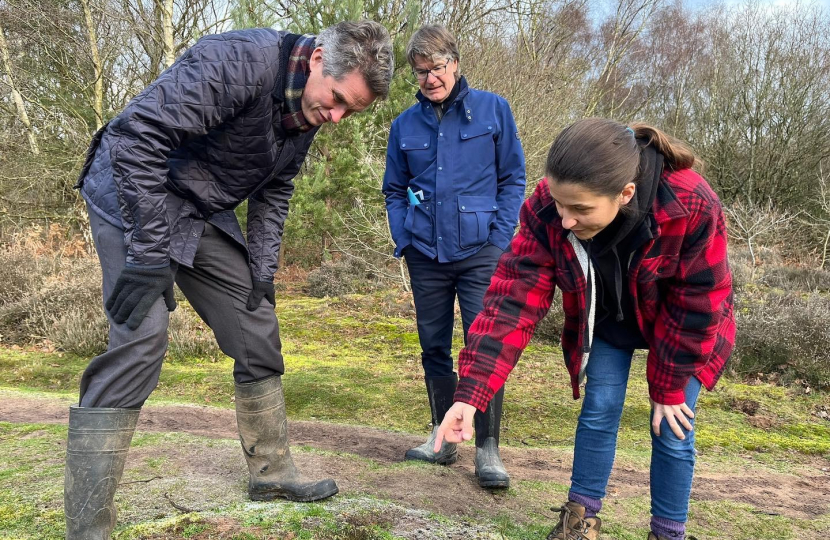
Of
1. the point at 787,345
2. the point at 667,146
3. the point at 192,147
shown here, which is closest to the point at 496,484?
the point at 667,146

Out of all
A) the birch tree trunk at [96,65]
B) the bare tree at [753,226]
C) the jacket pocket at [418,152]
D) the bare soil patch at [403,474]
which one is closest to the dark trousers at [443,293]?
the jacket pocket at [418,152]

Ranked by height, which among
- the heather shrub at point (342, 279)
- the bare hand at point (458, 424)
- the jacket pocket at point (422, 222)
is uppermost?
the jacket pocket at point (422, 222)

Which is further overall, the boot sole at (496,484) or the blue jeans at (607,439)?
the boot sole at (496,484)

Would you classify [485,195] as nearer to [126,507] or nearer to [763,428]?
[126,507]

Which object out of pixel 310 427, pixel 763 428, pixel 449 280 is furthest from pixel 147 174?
pixel 763 428

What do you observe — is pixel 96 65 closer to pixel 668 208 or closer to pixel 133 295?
pixel 133 295

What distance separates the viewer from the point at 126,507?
254cm

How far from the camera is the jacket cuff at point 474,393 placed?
208 cm

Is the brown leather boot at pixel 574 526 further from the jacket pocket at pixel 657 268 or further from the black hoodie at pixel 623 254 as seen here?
the jacket pocket at pixel 657 268

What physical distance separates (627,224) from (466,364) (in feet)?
2.34

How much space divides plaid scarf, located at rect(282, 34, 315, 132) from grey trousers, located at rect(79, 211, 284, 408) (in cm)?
59

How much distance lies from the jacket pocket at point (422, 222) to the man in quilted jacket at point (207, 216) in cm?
78

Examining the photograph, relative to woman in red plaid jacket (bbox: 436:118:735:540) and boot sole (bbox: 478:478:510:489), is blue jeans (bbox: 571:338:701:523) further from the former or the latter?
boot sole (bbox: 478:478:510:489)

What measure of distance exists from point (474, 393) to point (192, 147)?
4.63ft
